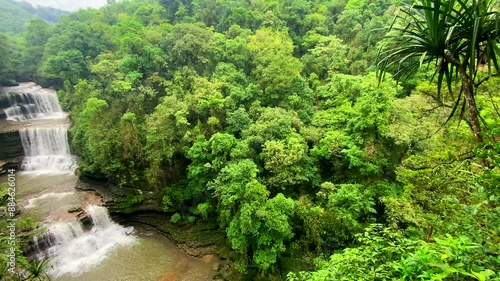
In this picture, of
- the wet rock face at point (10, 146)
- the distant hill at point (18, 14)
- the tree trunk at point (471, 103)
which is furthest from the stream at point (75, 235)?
the distant hill at point (18, 14)

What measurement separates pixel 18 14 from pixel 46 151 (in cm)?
4355

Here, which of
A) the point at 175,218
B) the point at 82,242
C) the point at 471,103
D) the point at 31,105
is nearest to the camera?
the point at 471,103

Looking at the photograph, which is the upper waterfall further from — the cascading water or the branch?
the branch

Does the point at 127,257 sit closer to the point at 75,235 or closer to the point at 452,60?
the point at 75,235

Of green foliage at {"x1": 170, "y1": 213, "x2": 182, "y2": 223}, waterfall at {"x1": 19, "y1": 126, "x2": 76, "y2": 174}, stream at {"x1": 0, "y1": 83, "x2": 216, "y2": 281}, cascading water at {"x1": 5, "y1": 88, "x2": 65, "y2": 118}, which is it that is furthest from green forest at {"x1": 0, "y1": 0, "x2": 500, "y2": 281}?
waterfall at {"x1": 19, "y1": 126, "x2": 76, "y2": 174}

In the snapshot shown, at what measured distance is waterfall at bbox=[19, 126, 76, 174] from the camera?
811 inches

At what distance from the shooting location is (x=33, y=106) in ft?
81.0

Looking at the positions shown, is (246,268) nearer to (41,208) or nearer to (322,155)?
(322,155)

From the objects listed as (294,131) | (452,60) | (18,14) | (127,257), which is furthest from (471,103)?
(18,14)

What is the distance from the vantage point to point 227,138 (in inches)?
505

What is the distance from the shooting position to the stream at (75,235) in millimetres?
12586

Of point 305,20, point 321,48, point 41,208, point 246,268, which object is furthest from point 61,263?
point 305,20

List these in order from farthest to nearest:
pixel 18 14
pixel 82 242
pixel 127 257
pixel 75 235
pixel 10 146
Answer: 1. pixel 18 14
2. pixel 10 146
3. pixel 75 235
4. pixel 82 242
5. pixel 127 257

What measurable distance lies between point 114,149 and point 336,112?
516 inches
